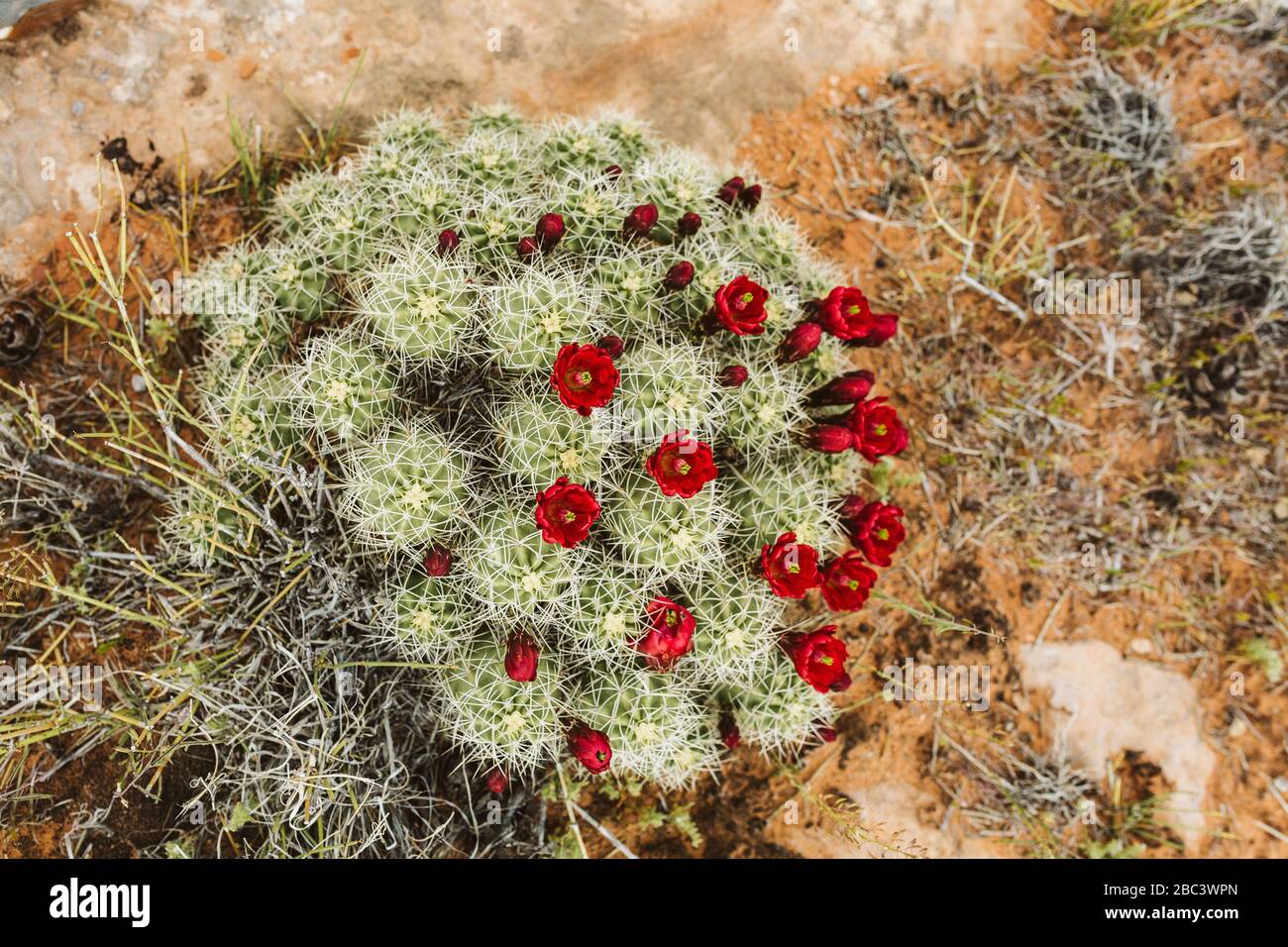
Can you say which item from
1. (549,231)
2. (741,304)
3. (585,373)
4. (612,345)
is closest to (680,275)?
(741,304)

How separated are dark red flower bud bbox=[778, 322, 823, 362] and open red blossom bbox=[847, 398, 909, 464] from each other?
1.03 feet

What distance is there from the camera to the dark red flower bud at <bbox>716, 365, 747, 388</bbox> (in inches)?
131

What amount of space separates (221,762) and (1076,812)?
4297 millimetres

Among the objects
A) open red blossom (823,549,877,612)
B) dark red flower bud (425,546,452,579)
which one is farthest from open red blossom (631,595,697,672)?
dark red flower bud (425,546,452,579)

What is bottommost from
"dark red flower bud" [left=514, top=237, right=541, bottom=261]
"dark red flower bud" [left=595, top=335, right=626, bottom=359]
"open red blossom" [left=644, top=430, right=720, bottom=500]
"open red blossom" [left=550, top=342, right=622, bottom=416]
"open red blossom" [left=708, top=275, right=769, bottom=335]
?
"open red blossom" [left=644, top=430, right=720, bottom=500]

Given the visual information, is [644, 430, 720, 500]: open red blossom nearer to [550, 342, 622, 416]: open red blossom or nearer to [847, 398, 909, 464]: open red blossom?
[550, 342, 622, 416]: open red blossom

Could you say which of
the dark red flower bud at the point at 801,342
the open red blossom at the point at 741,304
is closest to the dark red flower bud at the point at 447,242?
the open red blossom at the point at 741,304

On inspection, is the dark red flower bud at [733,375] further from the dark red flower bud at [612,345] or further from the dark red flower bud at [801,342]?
the dark red flower bud at [612,345]

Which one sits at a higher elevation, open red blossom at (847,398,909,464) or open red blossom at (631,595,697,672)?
open red blossom at (847,398,909,464)

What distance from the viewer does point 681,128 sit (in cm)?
499
